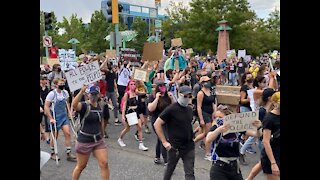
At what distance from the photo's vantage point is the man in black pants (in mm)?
6125

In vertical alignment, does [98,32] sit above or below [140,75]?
above

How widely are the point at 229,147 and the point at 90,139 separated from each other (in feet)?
6.90

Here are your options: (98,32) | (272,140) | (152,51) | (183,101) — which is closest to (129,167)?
(183,101)

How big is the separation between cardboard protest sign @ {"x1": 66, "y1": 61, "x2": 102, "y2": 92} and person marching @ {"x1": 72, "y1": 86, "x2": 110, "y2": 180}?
69 centimetres

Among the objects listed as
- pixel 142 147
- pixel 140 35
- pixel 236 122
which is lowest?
pixel 142 147

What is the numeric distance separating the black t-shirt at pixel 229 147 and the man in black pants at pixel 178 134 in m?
0.96

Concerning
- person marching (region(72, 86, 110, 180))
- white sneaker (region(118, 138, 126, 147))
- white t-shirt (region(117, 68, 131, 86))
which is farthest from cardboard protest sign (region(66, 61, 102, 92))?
white t-shirt (region(117, 68, 131, 86))

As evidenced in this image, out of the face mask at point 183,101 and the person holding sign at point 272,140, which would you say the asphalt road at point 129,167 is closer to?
the face mask at point 183,101

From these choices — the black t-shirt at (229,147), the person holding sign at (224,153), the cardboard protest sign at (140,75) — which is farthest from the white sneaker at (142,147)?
the black t-shirt at (229,147)

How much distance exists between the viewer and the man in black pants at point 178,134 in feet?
20.1

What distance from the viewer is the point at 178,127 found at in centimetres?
618

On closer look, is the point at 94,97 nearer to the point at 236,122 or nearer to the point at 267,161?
the point at 236,122

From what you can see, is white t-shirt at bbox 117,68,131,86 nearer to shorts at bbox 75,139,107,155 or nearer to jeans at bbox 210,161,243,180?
shorts at bbox 75,139,107,155
